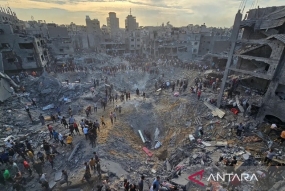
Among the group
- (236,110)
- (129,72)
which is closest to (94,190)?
(236,110)

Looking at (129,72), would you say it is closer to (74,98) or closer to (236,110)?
(74,98)

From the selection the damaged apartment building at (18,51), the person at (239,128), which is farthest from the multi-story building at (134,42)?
the person at (239,128)

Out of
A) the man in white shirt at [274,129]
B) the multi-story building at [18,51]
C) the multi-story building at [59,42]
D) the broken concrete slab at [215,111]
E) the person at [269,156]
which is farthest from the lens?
the multi-story building at [59,42]

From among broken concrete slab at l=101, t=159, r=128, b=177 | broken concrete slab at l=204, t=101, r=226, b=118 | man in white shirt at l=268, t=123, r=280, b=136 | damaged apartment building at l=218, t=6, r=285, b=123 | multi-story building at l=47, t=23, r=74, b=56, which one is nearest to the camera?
broken concrete slab at l=101, t=159, r=128, b=177

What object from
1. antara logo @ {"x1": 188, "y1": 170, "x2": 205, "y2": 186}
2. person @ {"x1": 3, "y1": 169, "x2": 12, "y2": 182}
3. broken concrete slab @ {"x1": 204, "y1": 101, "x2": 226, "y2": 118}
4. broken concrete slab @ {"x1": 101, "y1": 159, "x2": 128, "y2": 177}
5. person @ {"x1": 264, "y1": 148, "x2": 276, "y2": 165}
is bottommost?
broken concrete slab @ {"x1": 101, "y1": 159, "x2": 128, "y2": 177}

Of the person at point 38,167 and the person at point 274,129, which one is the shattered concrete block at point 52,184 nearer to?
the person at point 38,167

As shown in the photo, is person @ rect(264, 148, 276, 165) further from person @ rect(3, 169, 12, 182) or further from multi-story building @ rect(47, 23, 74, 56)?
multi-story building @ rect(47, 23, 74, 56)

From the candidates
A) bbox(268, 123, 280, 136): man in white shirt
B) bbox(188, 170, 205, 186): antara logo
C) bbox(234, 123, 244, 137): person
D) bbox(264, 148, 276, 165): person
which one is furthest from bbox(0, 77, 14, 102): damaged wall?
bbox(268, 123, 280, 136): man in white shirt

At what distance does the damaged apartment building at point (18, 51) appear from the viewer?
28.1 meters

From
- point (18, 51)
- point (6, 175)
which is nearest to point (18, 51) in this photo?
point (18, 51)

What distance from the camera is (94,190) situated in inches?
364

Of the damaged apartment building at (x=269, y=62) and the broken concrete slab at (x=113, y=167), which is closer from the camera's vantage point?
the broken concrete slab at (x=113, y=167)

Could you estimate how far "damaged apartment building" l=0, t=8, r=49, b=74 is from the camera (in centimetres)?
2812

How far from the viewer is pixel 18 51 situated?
2942 cm
